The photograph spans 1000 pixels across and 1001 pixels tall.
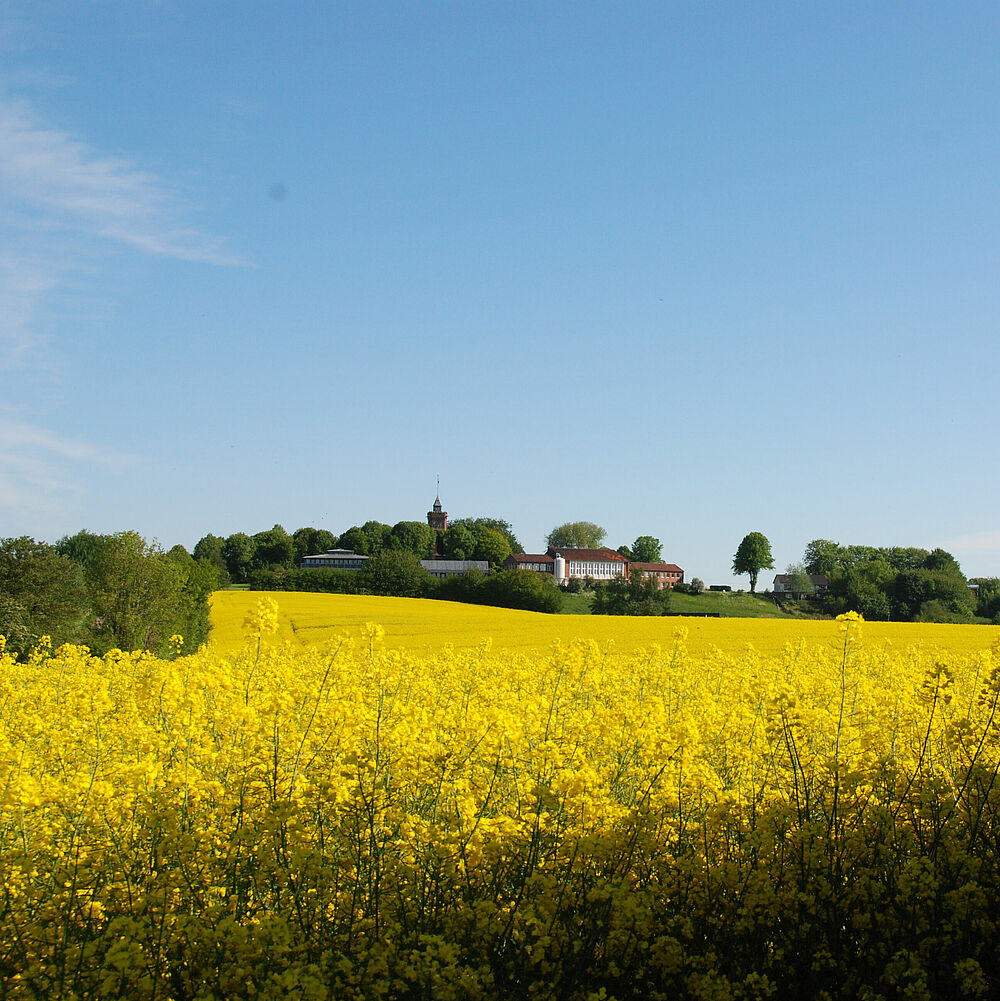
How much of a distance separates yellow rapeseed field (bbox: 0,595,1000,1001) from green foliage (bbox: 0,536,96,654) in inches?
999

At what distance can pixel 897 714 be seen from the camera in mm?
8156

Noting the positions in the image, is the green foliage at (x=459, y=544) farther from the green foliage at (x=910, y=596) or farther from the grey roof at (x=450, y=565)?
the green foliage at (x=910, y=596)

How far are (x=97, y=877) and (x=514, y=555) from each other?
13443 centimetres

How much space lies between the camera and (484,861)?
15.4 ft

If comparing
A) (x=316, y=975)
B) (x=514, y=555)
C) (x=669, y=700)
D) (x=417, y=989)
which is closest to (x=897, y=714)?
(x=669, y=700)

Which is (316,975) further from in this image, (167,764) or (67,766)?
(67,766)

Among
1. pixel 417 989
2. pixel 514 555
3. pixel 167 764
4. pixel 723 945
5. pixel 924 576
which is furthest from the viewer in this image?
pixel 514 555

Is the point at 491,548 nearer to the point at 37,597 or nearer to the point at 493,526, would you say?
the point at 493,526

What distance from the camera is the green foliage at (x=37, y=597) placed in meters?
29.6

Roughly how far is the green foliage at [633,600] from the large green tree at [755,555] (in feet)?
156

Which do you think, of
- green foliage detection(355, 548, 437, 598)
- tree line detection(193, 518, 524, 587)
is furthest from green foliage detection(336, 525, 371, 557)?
green foliage detection(355, 548, 437, 598)

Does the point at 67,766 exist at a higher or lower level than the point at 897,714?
lower

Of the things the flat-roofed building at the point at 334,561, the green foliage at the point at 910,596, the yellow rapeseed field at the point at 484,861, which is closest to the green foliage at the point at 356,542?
the flat-roofed building at the point at 334,561

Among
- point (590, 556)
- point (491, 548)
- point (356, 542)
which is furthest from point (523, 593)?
point (356, 542)
